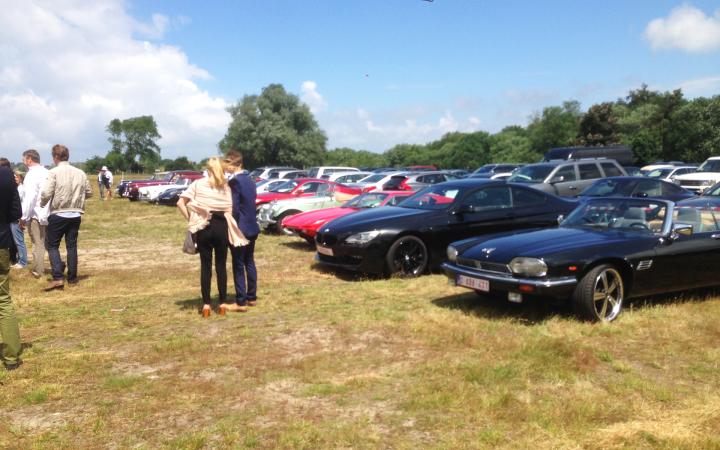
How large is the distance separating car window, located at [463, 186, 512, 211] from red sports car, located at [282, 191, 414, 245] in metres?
2.01

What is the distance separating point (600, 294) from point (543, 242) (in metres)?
0.76

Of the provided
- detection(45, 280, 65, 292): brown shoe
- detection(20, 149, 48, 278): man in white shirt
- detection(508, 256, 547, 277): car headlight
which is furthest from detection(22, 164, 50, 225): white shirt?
detection(508, 256, 547, 277): car headlight

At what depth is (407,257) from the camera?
9141mm

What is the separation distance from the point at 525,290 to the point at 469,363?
4.51 feet

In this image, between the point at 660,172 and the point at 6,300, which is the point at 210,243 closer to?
the point at 6,300

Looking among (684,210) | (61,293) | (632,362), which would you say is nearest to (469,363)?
(632,362)

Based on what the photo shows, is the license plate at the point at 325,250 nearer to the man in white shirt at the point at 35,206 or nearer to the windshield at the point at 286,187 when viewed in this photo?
the man in white shirt at the point at 35,206

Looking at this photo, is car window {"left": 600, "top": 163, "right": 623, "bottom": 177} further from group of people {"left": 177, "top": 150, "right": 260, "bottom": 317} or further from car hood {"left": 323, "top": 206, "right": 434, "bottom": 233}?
group of people {"left": 177, "top": 150, "right": 260, "bottom": 317}

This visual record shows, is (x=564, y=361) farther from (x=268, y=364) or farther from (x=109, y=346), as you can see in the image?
(x=109, y=346)

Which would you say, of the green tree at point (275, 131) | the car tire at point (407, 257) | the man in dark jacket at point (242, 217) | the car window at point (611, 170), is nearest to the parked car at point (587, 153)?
the car window at point (611, 170)

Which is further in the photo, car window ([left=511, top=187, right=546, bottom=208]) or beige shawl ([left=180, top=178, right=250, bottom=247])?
car window ([left=511, top=187, right=546, bottom=208])

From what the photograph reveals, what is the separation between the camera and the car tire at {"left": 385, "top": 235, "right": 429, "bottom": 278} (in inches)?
355

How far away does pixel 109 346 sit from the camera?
5.97 metres

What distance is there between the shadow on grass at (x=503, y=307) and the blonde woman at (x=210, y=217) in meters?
2.54
